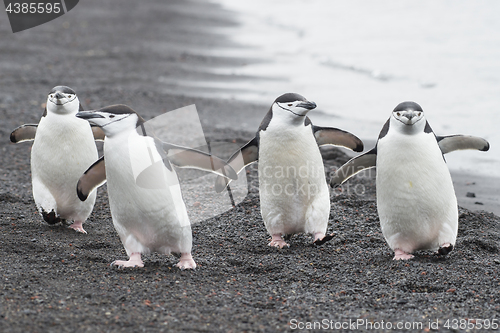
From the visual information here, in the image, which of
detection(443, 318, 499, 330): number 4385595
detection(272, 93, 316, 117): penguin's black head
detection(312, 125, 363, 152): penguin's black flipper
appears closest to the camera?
detection(443, 318, 499, 330): number 4385595

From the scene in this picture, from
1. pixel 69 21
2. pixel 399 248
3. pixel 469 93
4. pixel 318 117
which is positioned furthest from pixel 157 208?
pixel 69 21

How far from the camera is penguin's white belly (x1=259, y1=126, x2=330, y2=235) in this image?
4918 millimetres

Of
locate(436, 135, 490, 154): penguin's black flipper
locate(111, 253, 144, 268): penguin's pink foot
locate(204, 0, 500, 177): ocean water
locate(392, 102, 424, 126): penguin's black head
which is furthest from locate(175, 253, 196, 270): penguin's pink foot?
locate(204, 0, 500, 177): ocean water

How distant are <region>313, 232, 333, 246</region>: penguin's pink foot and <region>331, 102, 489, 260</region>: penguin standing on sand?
→ 495 millimetres

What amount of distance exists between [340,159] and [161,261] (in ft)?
11.3

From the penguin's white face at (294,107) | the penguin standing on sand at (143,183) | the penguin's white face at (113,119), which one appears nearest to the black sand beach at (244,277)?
the penguin standing on sand at (143,183)

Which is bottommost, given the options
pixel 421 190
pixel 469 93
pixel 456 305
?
pixel 469 93

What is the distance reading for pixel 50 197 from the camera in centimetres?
519

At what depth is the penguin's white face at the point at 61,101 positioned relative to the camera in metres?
5.02

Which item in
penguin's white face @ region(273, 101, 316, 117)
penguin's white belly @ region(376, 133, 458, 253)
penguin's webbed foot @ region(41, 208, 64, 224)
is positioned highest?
penguin's white face @ region(273, 101, 316, 117)

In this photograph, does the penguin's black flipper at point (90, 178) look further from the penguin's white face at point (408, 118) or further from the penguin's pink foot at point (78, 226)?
the penguin's white face at point (408, 118)

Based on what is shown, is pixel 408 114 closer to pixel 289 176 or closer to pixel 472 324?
pixel 289 176

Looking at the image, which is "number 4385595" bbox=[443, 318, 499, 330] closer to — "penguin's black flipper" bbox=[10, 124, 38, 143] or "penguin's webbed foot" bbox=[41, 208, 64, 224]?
"penguin's webbed foot" bbox=[41, 208, 64, 224]

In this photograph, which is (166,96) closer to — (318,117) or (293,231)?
(318,117)
